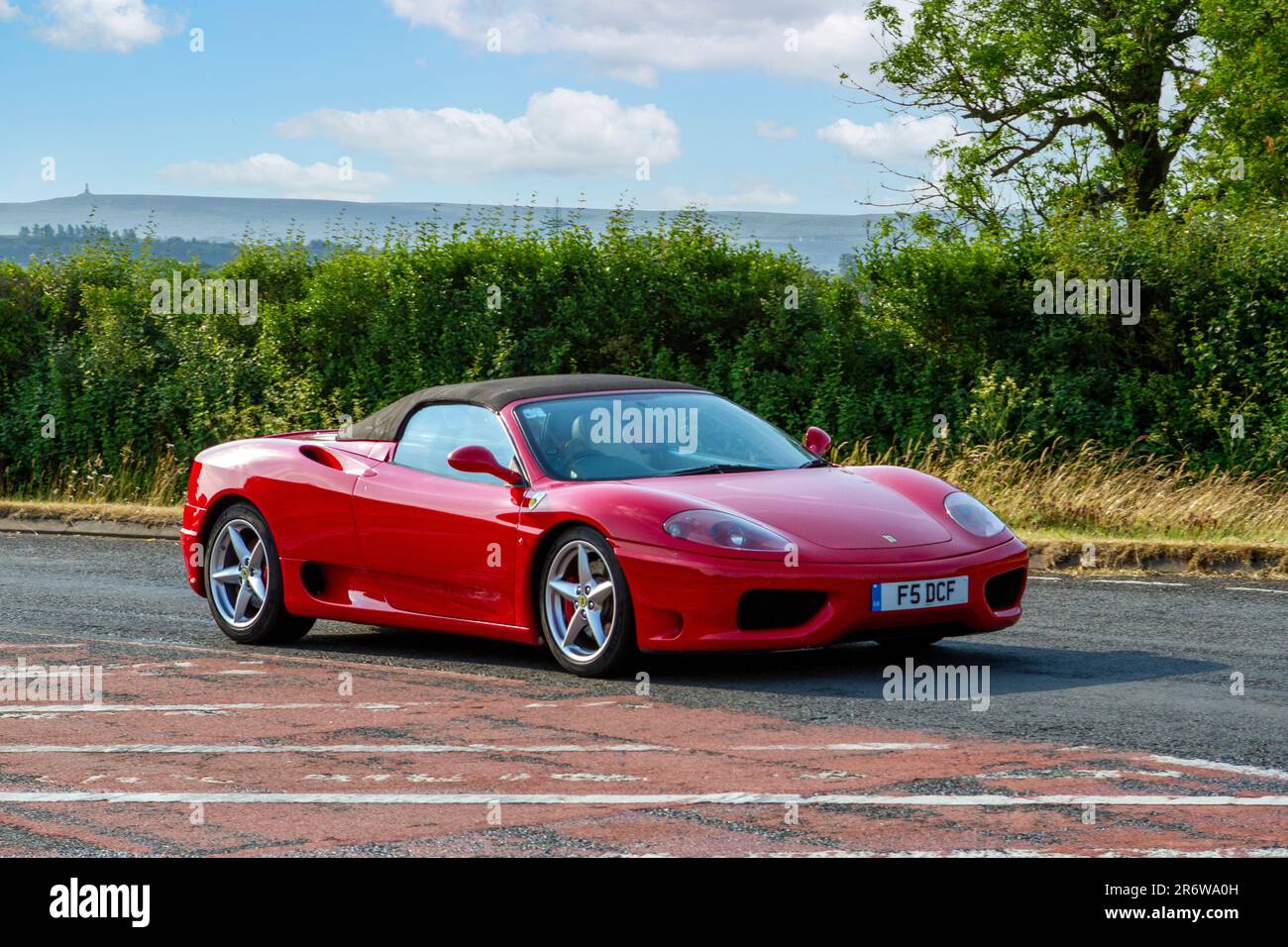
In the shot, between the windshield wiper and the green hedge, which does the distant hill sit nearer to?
the green hedge

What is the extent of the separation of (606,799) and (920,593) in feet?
9.48

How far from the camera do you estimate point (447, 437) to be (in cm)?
1024

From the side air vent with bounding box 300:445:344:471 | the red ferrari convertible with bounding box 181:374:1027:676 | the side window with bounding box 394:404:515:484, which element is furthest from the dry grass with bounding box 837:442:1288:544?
the side air vent with bounding box 300:445:344:471

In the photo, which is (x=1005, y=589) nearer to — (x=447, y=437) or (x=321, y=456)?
(x=447, y=437)

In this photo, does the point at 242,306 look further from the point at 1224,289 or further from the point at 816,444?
the point at 816,444

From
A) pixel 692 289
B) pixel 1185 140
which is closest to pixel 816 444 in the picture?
pixel 692 289

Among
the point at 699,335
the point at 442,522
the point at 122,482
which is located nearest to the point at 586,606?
the point at 442,522

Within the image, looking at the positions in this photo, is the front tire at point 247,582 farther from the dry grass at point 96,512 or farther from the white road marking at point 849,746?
the dry grass at point 96,512

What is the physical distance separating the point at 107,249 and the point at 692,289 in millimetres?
8411

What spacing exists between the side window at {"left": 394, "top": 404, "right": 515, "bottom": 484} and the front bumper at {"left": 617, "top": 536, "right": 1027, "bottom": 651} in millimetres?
1292

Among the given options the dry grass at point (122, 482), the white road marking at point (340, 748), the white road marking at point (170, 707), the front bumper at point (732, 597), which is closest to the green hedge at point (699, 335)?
the dry grass at point (122, 482)

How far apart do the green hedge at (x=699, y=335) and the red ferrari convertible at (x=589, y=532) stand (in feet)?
26.0

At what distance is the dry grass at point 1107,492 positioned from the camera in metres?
15.5

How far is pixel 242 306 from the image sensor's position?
2262 centimetres
